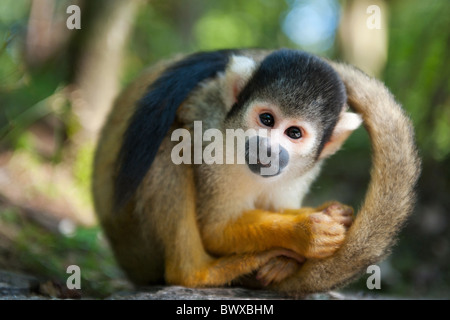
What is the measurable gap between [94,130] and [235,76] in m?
3.85

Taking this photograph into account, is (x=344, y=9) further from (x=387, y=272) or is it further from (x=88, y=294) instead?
(x=88, y=294)

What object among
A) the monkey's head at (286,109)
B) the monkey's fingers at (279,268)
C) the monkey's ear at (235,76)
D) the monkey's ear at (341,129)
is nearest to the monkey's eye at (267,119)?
the monkey's head at (286,109)

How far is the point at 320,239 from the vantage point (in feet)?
9.41

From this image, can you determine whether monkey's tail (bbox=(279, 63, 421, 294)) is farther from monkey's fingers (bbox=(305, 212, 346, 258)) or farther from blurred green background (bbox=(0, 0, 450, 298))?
blurred green background (bbox=(0, 0, 450, 298))

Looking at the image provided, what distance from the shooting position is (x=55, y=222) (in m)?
5.29

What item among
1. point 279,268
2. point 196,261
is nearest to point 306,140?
point 279,268

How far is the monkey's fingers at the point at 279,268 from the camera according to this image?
10.3 ft

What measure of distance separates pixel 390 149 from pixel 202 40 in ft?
39.8

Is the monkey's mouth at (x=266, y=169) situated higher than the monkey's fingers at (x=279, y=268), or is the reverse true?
the monkey's mouth at (x=266, y=169)

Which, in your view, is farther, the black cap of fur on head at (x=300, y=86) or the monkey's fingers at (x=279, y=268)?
the monkey's fingers at (x=279, y=268)

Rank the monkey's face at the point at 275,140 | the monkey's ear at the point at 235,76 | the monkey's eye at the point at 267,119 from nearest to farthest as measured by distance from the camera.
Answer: the monkey's face at the point at 275,140
the monkey's eye at the point at 267,119
the monkey's ear at the point at 235,76

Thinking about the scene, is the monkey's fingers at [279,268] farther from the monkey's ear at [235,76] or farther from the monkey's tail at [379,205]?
the monkey's ear at [235,76]

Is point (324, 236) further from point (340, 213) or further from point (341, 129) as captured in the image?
point (341, 129)

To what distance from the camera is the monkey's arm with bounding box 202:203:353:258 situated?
289cm
